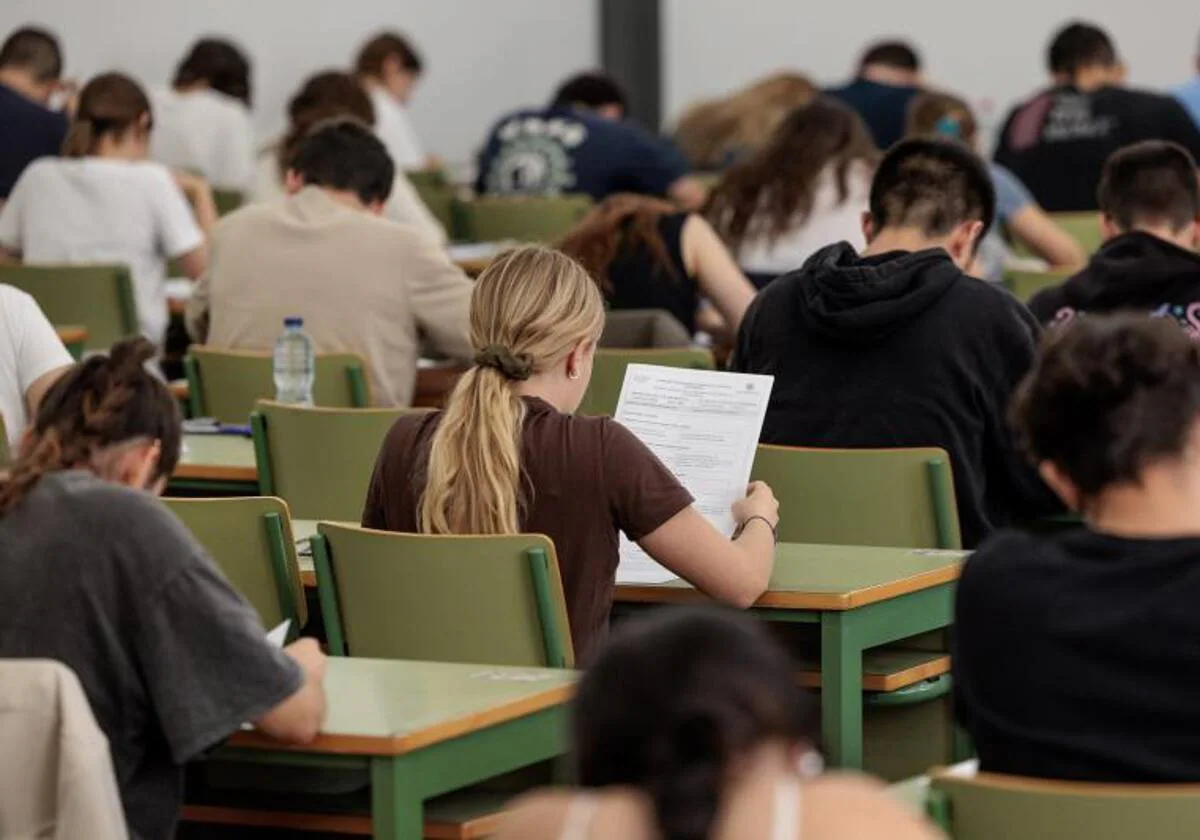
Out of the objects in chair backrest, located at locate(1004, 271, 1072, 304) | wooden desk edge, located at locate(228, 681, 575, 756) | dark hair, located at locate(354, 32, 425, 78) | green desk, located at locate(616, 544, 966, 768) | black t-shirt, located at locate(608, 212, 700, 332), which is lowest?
green desk, located at locate(616, 544, 966, 768)

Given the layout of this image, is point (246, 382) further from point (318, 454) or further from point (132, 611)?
point (132, 611)

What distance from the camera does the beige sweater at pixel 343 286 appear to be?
5.77 m

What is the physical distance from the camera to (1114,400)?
2475mm

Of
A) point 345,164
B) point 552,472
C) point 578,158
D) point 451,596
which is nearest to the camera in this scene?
point 451,596

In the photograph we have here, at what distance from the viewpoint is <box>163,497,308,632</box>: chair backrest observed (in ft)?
11.5

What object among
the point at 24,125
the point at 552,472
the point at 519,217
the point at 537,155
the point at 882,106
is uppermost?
the point at 24,125

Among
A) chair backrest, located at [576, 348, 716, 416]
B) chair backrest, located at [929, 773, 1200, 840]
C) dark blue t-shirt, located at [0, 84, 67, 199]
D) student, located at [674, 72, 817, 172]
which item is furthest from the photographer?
student, located at [674, 72, 817, 172]

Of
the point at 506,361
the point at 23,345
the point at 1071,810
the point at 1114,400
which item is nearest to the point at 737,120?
the point at 23,345

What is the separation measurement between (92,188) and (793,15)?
739 cm

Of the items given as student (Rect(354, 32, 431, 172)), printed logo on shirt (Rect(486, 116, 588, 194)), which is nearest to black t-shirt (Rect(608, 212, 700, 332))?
printed logo on shirt (Rect(486, 116, 588, 194))

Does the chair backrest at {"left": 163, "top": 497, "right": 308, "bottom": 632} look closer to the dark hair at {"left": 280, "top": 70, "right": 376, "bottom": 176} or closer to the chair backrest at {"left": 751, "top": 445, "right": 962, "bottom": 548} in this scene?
the chair backrest at {"left": 751, "top": 445, "right": 962, "bottom": 548}

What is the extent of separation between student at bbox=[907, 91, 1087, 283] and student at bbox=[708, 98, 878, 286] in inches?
39.9

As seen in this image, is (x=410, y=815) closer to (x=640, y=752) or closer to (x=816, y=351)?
(x=640, y=752)

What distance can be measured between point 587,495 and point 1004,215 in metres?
5.03
